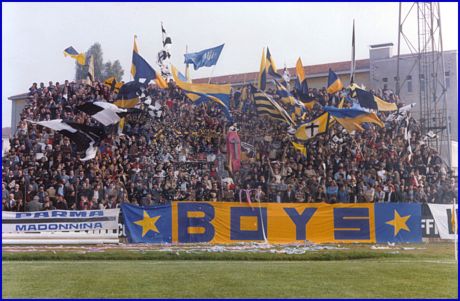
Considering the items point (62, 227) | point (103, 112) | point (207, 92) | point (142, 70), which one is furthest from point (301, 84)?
point (62, 227)

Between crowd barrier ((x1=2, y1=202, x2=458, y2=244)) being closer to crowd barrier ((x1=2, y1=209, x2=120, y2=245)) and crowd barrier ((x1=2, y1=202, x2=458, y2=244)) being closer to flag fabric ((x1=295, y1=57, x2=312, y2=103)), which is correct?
crowd barrier ((x1=2, y1=209, x2=120, y2=245))

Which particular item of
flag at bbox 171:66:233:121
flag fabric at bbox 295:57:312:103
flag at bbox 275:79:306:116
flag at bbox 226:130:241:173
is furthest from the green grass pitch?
flag fabric at bbox 295:57:312:103

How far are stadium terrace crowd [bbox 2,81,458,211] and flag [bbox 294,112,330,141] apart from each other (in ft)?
1.24

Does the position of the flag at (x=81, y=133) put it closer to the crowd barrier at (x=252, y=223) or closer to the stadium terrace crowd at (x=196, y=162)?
the stadium terrace crowd at (x=196, y=162)

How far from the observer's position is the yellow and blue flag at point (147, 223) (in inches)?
735

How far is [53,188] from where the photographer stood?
755 inches

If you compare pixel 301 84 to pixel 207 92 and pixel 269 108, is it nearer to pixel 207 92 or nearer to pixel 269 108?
pixel 269 108

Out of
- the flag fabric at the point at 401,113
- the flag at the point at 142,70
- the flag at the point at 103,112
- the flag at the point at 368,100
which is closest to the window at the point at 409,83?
the flag fabric at the point at 401,113

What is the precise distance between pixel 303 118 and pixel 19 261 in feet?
43.4

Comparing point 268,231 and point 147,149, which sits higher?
point 147,149

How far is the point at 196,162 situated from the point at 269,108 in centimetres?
333

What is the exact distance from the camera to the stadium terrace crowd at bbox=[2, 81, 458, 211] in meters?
19.7

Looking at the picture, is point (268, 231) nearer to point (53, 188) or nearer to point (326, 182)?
point (326, 182)

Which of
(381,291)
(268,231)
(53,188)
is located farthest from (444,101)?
Answer: (381,291)
